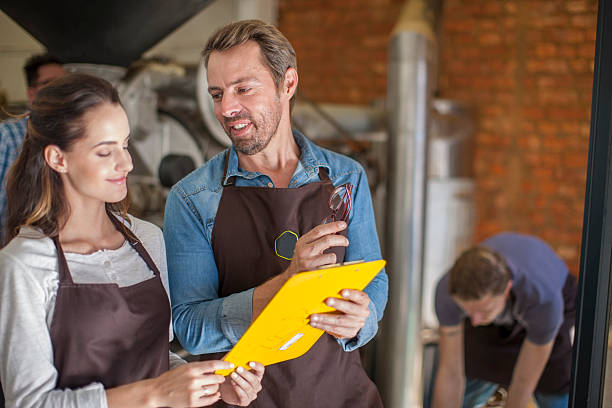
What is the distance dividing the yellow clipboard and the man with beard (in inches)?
1.1

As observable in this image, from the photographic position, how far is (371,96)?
393 centimetres

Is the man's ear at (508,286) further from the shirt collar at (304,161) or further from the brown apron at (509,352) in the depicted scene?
the shirt collar at (304,161)

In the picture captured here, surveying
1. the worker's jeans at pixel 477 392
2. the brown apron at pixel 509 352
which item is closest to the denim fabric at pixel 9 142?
the brown apron at pixel 509 352

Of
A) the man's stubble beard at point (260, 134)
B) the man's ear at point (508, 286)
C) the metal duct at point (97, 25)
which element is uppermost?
the metal duct at point (97, 25)

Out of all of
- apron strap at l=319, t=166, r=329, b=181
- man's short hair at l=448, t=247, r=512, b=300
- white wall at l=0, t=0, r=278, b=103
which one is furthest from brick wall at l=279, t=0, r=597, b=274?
apron strap at l=319, t=166, r=329, b=181

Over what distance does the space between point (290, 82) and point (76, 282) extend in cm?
51

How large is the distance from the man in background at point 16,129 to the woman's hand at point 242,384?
42cm

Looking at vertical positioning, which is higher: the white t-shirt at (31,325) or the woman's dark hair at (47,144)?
the woman's dark hair at (47,144)

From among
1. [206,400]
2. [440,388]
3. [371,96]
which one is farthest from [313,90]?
[206,400]

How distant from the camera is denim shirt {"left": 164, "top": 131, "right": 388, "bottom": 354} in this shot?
1.00m

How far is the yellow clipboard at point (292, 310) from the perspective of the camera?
32.7 inches

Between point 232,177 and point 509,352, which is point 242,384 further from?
point 509,352

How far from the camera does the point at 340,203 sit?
111 centimetres

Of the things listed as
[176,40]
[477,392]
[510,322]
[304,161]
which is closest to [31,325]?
[304,161]
